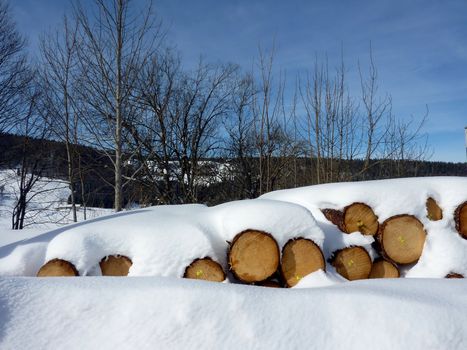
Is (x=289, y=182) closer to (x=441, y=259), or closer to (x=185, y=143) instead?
(x=185, y=143)

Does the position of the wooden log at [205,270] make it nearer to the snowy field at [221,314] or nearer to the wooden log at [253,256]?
the wooden log at [253,256]

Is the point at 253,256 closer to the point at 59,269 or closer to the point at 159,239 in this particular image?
→ the point at 159,239

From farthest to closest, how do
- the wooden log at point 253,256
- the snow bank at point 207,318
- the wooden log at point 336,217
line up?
1. the wooden log at point 336,217
2. the wooden log at point 253,256
3. the snow bank at point 207,318

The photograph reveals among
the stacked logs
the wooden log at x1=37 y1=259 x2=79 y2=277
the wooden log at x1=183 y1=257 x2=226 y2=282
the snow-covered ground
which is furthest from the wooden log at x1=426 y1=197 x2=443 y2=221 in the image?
the snow-covered ground

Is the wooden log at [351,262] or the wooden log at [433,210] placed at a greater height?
the wooden log at [433,210]

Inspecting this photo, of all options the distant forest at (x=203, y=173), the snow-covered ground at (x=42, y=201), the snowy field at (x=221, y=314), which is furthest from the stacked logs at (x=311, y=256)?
the snow-covered ground at (x=42, y=201)

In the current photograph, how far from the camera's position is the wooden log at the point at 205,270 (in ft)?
8.18

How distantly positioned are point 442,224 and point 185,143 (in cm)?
724

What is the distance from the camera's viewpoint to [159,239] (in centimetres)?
252

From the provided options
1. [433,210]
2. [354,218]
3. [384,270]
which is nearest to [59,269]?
[354,218]

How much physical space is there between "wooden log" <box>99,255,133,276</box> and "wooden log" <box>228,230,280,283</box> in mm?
779

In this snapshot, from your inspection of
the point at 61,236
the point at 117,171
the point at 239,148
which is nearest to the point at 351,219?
the point at 61,236

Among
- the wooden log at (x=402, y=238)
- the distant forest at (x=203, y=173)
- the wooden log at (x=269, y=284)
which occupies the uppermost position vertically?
the distant forest at (x=203, y=173)

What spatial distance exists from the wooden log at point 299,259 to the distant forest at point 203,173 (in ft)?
16.2
